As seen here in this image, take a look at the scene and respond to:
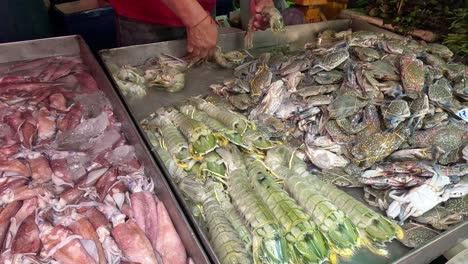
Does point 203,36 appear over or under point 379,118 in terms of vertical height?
over

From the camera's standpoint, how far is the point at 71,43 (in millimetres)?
3785

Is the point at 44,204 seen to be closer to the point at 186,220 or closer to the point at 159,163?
the point at 159,163

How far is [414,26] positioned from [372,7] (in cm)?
77

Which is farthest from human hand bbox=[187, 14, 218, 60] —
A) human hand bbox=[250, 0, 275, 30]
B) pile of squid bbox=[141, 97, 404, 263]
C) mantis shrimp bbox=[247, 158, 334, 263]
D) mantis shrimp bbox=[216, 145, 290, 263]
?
mantis shrimp bbox=[247, 158, 334, 263]

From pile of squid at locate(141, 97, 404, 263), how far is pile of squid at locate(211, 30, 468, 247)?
9.3 inches

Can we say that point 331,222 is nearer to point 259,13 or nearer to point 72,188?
point 72,188

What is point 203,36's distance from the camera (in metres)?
3.19

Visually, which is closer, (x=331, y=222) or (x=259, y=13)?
(x=331, y=222)

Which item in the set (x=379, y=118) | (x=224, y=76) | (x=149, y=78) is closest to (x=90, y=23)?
(x=149, y=78)

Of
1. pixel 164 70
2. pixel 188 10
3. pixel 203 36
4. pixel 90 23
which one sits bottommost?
pixel 90 23

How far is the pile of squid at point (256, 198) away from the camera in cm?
180

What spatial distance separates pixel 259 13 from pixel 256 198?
2355mm

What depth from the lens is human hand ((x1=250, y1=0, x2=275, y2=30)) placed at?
3677mm

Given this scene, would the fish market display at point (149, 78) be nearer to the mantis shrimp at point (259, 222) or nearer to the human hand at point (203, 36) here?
the human hand at point (203, 36)
